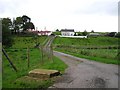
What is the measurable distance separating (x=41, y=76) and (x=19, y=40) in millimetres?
95784

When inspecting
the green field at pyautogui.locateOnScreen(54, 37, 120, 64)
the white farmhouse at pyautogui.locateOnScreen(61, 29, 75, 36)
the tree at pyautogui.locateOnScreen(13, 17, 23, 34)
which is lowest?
the green field at pyautogui.locateOnScreen(54, 37, 120, 64)

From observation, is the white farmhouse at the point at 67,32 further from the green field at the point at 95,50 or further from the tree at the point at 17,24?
the green field at the point at 95,50

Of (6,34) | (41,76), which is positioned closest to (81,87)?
(41,76)

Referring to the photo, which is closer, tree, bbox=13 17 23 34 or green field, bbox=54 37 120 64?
green field, bbox=54 37 120 64

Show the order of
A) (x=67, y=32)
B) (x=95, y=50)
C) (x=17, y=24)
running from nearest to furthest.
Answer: (x=95, y=50), (x=17, y=24), (x=67, y=32)

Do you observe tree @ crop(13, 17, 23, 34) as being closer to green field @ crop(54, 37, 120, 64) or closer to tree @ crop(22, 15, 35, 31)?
tree @ crop(22, 15, 35, 31)

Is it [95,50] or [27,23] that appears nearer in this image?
[95,50]

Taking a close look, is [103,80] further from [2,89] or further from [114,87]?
[2,89]

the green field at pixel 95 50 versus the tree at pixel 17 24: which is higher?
the tree at pixel 17 24

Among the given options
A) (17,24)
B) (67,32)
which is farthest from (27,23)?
(67,32)

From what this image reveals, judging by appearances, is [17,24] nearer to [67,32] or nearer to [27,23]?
[27,23]

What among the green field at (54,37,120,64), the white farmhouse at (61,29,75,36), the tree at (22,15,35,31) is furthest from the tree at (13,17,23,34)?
the white farmhouse at (61,29,75,36)

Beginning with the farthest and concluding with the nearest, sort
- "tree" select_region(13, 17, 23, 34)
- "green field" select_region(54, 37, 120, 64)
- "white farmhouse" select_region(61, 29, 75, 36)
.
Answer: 1. "white farmhouse" select_region(61, 29, 75, 36)
2. "tree" select_region(13, 17, 23, 34)
3. "green field" select_region(54, 37, 120, 64)

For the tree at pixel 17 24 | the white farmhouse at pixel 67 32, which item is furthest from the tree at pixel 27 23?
the white farmhouse at pixel 67 32
